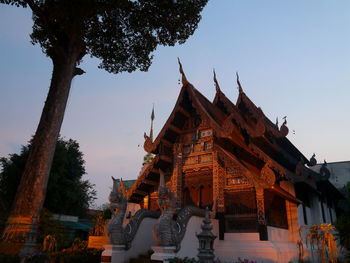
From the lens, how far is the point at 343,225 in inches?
435

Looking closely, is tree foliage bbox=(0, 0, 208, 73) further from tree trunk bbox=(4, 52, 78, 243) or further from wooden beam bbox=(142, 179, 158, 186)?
wooden beam bbox=(142, 179, 158, 186)

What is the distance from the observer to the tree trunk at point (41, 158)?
26.5 ft

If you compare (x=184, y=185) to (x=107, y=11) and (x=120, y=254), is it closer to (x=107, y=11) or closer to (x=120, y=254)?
(x=120, y=254)

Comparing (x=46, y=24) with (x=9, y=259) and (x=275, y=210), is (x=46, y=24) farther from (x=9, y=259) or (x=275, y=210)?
(x=275, y=210)

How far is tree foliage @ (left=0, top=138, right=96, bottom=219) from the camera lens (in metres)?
20.9

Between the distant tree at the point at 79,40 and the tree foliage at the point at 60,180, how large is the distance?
11490 mm

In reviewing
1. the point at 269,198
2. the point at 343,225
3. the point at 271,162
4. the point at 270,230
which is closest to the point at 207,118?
the point at 271,162

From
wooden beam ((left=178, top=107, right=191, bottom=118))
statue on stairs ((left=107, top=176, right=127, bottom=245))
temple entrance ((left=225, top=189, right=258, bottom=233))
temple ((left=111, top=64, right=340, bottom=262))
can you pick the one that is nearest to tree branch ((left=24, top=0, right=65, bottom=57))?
temple ((left=111, top=64, right=340, bottom=262))

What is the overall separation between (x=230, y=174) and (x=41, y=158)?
6346 millimetres

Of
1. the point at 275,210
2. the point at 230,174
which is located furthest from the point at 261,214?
the point at 230,174

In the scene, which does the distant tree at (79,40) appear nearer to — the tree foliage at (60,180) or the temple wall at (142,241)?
the temple wall at (142,241)

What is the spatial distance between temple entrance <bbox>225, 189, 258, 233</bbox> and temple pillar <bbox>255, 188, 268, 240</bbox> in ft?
0.92

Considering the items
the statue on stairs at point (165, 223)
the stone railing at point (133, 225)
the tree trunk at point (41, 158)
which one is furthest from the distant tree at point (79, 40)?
the statue on stairs at point (165, 223)

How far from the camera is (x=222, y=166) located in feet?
36.4
